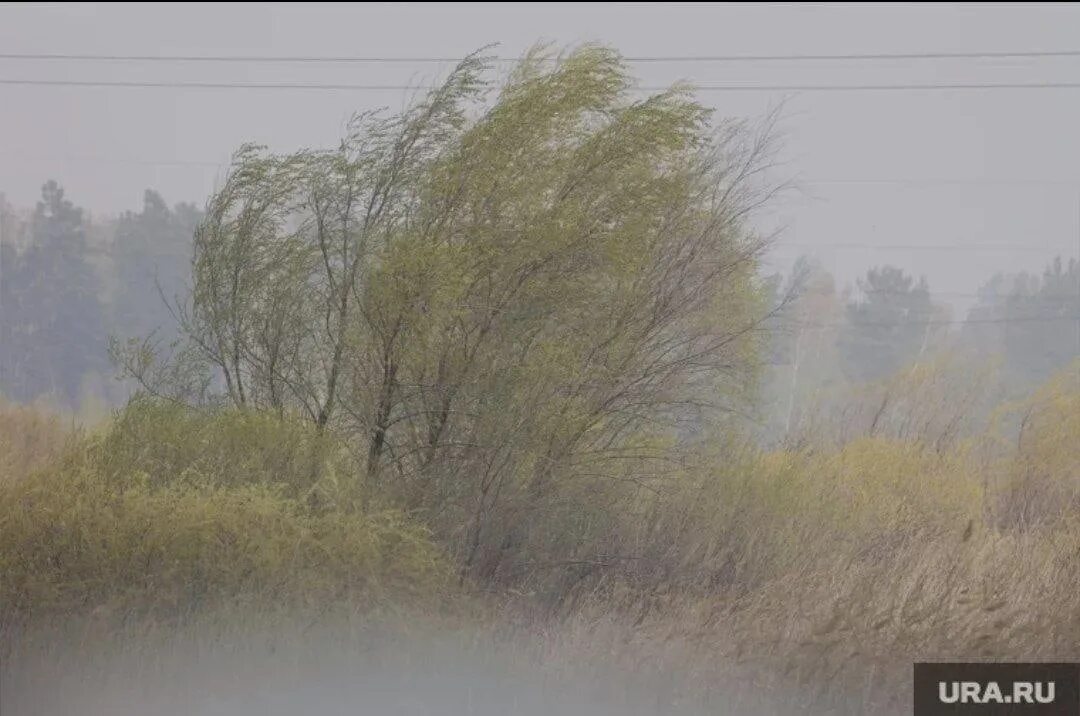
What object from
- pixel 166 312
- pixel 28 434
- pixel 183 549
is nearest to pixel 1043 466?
pixel 183 549

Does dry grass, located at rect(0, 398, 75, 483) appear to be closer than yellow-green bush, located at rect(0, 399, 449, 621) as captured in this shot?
No

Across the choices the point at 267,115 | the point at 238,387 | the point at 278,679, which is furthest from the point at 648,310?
the point at 267,115

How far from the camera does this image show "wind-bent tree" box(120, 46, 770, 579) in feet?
32.1

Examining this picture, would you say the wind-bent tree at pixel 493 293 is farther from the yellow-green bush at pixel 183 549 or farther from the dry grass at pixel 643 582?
the yellow-green bush at pixel 183 549

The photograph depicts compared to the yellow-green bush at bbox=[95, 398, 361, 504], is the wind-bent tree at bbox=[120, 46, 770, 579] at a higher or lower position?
higher

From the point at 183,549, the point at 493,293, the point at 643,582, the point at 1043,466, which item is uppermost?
the point at 493,293

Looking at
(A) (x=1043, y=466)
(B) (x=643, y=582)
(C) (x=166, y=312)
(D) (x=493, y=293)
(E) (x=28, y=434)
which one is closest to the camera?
(D) (x=493, y=293)

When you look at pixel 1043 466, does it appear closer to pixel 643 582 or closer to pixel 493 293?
pixel 643 582

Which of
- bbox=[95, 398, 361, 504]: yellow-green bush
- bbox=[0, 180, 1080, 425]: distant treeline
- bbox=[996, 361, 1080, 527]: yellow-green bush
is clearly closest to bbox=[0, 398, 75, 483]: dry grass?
bbox=[95, 398, 361, 504]: yellow-green bush

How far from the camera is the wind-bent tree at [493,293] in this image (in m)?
9.78

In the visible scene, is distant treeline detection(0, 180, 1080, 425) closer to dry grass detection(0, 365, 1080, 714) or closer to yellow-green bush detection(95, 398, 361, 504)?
dry grass detection(0, 365, 1080, 714)

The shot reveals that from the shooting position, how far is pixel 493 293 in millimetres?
9953

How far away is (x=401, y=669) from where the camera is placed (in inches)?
331

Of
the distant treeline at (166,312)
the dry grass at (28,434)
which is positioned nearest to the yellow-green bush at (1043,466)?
the distant treeline at (166,312)
